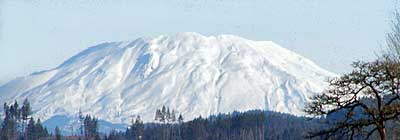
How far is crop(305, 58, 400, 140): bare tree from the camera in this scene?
65.9 ft

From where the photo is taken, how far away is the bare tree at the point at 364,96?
20.1m

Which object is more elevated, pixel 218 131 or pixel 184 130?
pixel 184 130

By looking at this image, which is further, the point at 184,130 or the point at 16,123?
the point at 184,130

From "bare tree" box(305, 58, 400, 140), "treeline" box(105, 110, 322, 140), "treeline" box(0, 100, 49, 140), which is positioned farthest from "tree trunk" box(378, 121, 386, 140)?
"treeline" box(105, 110, 322, 140)

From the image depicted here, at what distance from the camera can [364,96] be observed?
20.6 metres

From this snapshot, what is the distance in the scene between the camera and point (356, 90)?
20.4m

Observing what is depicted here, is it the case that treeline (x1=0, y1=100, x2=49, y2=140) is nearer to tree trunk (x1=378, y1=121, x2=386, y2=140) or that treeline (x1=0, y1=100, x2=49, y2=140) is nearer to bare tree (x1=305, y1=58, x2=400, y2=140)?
bare tree (x1=305, y1=58, x2=400, y2=140)

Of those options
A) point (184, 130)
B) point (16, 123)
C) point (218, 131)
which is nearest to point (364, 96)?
point (16, 123)

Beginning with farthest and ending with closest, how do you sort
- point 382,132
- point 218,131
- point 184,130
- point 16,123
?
point 218,131 → point 184,130 → point 16,123 → point 382,132

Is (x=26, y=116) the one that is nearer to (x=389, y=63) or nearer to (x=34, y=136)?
(x=34, y=136)

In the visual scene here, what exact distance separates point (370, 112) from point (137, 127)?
137 metres

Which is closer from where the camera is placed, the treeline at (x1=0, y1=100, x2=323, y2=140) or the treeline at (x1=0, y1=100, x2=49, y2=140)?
the treeline at (x1=0, y1=100, x2=49, y2=140)

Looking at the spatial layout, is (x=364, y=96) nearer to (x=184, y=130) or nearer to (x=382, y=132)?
(x=382, y=132)

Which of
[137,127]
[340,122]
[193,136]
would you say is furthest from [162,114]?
[340,122]
